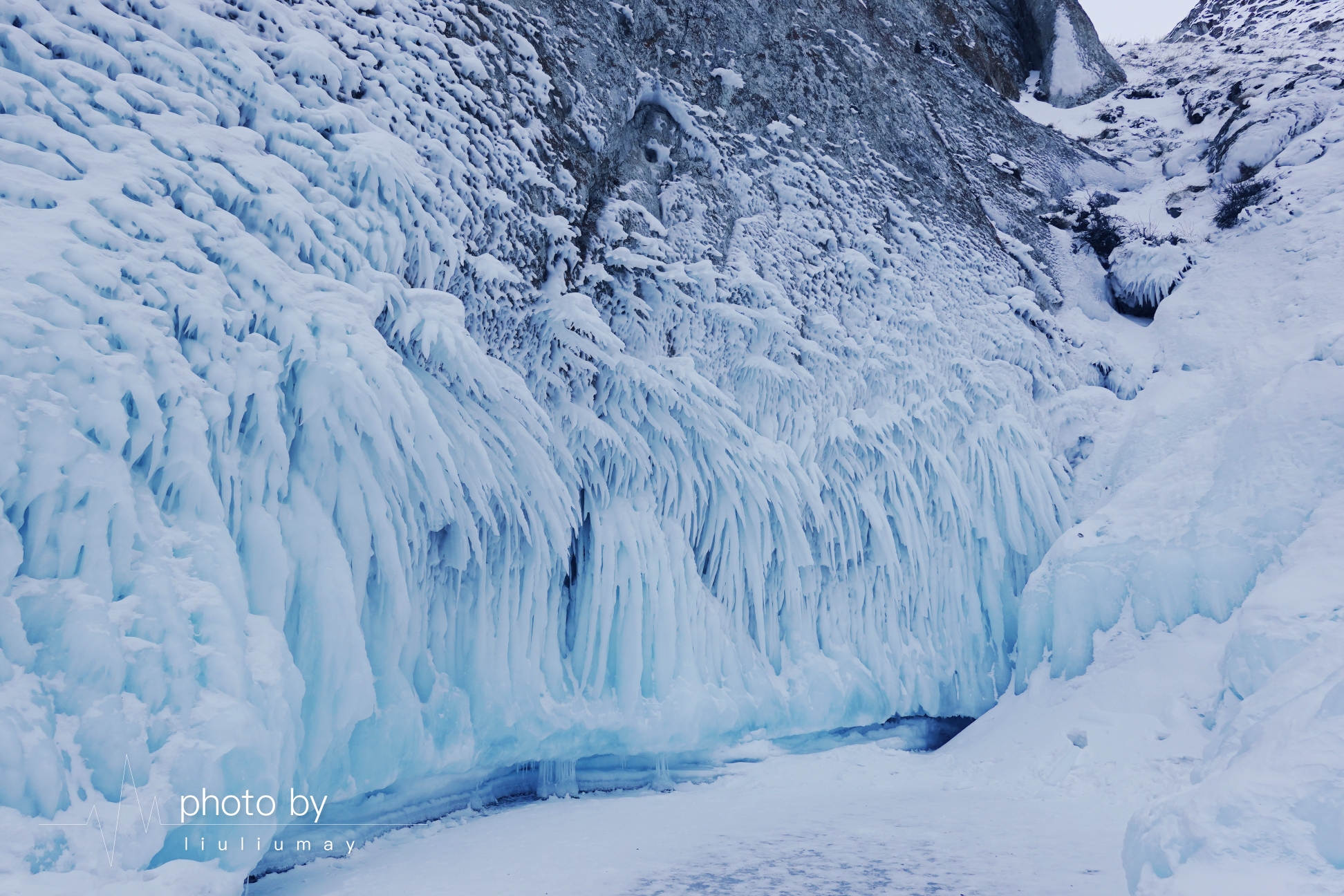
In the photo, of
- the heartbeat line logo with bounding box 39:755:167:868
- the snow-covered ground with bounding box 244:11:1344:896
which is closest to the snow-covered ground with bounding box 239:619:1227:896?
the snow-covered ground with bounding box 244:11:1344:896

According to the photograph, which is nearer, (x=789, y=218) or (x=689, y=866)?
(x=689, y=866)

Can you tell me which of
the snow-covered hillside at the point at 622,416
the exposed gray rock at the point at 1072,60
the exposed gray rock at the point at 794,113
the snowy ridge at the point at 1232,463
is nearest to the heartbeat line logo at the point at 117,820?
the snow-covered hillside at the point at 622,416

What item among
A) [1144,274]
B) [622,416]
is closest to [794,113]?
[622,416]

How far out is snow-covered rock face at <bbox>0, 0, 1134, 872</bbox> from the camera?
12.6 feet

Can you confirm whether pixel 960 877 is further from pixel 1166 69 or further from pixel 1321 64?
pixel 1166 69

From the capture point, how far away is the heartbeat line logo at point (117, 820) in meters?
3.40

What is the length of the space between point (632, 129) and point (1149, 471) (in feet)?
21.2

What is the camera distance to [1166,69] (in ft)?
44.4

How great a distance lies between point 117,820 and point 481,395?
130 inches

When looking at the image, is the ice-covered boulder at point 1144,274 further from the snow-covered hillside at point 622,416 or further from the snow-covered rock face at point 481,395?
the snow-covered rock face at point 481,395

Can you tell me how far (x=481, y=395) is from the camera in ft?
19.5

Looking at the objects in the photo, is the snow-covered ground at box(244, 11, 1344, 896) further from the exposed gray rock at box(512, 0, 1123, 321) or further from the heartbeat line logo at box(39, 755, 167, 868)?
the exposed gray rock at box(512, 0, 1123, 321)

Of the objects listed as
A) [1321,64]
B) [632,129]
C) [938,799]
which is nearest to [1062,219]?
[1321,64]

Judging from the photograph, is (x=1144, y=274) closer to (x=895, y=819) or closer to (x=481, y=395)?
(x=895, y=819)
